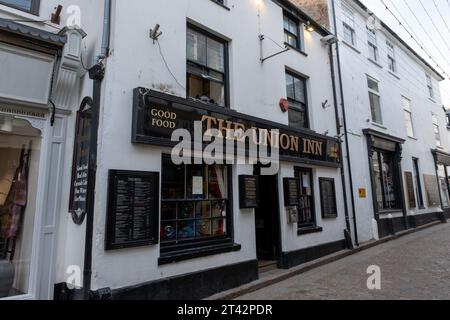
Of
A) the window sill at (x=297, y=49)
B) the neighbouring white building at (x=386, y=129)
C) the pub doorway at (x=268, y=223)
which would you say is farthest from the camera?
the neighbouring white building at (x=386, y=129)

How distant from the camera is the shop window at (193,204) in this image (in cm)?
572

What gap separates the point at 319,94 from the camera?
399 inches

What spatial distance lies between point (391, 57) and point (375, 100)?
11.2ft

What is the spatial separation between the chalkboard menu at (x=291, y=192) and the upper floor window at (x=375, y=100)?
6.98 meters

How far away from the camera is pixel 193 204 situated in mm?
6160

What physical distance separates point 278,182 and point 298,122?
7.32ft

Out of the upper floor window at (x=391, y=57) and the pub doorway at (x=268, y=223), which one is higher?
the upper floor window at (x=391, y=57)

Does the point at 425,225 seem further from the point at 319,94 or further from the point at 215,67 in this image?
the point at 215,67

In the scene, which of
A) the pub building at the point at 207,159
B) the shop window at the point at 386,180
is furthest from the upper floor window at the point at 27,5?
the shop window at the point at 386,180

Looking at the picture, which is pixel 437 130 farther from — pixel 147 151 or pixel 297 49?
pixel 147 151

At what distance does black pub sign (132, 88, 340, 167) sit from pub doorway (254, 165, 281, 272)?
2.55ft

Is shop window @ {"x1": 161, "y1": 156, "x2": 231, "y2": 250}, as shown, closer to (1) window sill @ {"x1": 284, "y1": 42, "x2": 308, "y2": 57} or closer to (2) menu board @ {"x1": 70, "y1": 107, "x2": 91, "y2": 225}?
(2) menu board @ {"x1": 70, "y1": 107, "x2": 91, "y2": 225}

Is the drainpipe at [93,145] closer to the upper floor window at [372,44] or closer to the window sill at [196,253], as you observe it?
the window sill at [196,253]
